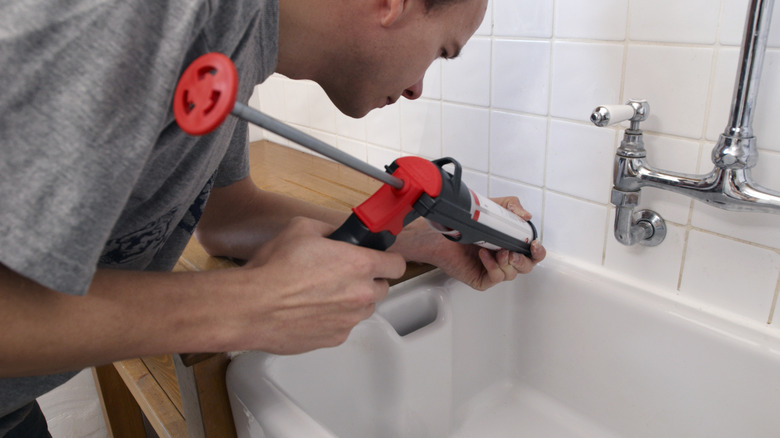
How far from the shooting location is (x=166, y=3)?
330 millimetres

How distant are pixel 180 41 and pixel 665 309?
2.00ft

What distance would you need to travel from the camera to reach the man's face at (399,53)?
52cm

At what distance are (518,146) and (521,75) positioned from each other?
0.10 meters

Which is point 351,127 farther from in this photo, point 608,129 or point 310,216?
point 608,129

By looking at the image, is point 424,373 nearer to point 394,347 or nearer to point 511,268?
point 394,347

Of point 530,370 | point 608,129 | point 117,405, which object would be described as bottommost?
point 117,405

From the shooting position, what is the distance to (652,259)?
703 millimetres

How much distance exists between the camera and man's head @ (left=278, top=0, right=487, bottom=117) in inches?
19.2

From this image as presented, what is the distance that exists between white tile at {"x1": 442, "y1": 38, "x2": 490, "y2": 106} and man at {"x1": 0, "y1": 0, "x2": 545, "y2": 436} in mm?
223

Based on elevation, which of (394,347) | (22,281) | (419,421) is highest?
(22,281)

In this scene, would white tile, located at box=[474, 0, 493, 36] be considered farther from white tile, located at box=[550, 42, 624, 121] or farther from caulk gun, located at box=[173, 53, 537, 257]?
caulk gun, located at box=[173, 53, 537, 257]

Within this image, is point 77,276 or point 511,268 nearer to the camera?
point 77,276

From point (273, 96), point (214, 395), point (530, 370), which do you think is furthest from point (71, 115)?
point (273, 96)

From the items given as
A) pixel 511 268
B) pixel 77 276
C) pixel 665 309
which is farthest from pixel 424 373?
pixel 77 276
